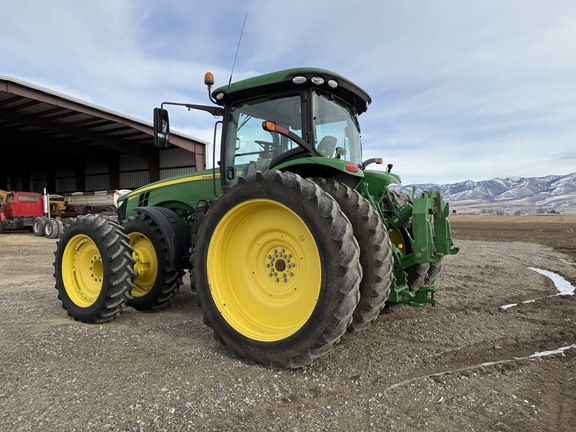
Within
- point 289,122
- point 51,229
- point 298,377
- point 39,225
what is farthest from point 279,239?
point 39,225

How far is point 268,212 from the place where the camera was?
341cm

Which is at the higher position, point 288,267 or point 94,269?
point 288,267

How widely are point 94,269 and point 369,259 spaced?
10.3 feet

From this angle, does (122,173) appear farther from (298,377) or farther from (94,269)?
(298,377)

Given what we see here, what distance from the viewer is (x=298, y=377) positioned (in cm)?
292

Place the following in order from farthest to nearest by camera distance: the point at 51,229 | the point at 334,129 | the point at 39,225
Result: the point at 39,225
the point at 51,229
the point at 334,129

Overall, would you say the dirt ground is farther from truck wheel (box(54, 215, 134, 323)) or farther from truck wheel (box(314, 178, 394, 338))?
truck wheel (box(314, 178, 394, 338))

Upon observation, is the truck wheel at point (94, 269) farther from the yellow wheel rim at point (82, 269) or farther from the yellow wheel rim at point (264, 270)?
the yellow wheel rim at point (264, 270)

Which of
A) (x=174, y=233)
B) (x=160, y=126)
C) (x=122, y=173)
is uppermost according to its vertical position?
(x=122, y=173)

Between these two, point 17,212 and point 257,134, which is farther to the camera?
point 17,212

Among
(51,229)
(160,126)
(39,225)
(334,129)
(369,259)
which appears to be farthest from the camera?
(39,225)

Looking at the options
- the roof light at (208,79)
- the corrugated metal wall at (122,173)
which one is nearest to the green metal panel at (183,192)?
the roof light at (208,79)

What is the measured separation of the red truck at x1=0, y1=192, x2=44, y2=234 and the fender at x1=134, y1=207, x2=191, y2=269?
19.3 m

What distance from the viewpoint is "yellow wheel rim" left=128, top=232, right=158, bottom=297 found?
4855 mm
